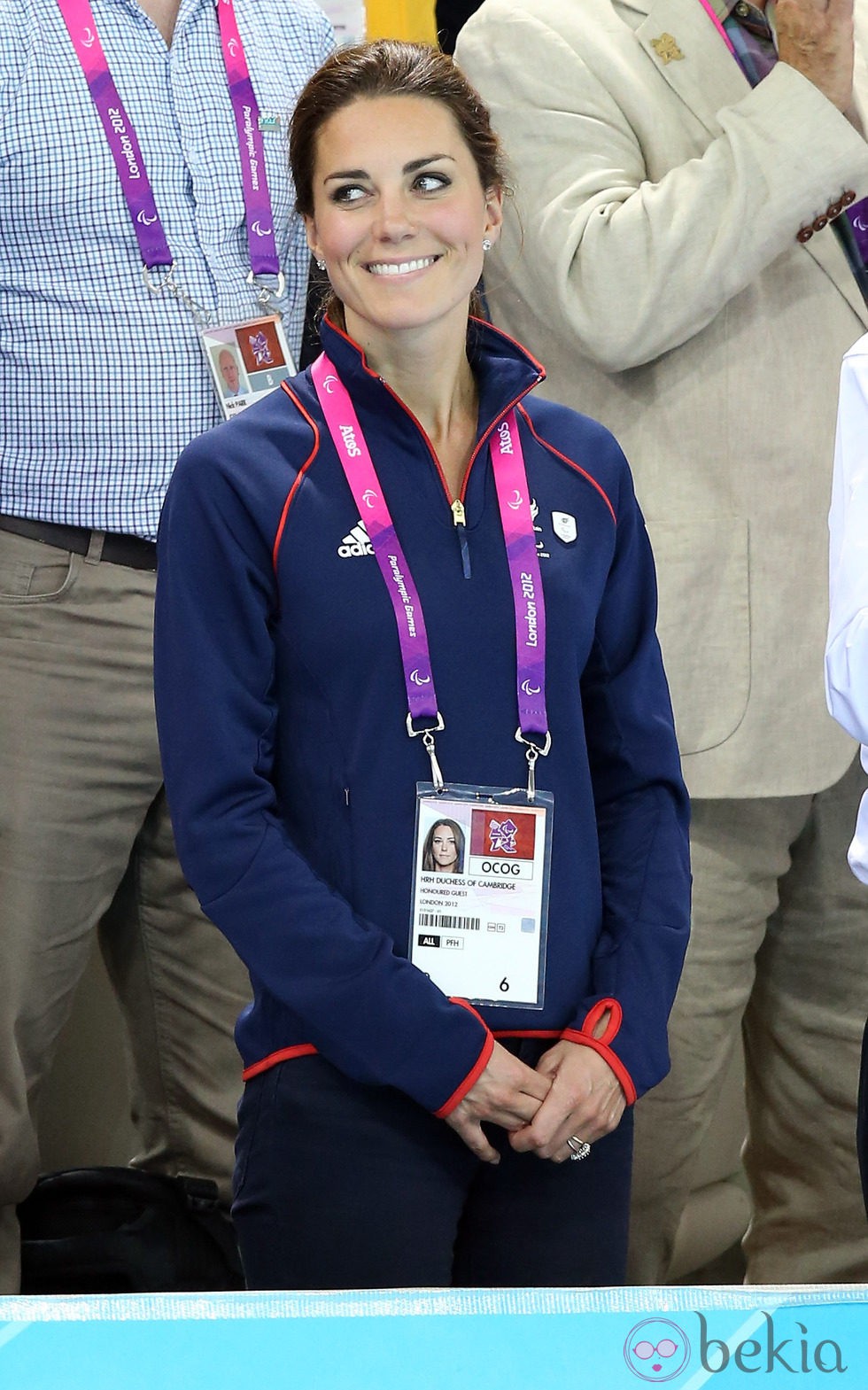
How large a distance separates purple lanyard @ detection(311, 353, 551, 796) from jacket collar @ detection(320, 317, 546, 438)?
18mm

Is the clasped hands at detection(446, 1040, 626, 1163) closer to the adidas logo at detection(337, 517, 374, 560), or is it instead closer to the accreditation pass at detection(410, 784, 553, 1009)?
the accreditation pass at detection(410, 784, 553, 1009)

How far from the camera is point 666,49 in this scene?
1.92 meters

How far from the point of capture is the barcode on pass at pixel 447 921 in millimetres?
1328

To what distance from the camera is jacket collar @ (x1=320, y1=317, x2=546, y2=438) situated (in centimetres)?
141

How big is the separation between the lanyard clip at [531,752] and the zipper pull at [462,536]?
0.49ft

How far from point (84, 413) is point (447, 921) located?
88 centimetres

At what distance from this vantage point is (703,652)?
6.22 feet

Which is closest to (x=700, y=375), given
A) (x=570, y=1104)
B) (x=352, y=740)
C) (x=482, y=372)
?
(x=482, y=372)

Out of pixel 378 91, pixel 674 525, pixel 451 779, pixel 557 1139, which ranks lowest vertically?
pixel 557 1139

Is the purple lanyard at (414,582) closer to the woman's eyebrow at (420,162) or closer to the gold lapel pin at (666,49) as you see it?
the woman's eyebrow at (420,162)

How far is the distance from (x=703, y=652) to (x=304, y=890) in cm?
77

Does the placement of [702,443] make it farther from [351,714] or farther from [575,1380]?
[575,1380]

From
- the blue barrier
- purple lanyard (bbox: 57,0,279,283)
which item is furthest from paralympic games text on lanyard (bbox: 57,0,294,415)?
the blue barrier

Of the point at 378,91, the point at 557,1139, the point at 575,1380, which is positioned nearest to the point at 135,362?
the point at 378,91
